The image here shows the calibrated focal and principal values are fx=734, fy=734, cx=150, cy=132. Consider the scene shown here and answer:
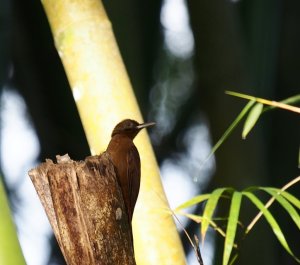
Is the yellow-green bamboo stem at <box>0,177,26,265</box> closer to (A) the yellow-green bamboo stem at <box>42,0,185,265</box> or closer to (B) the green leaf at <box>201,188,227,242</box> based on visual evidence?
(A) the yellow-green bamboo stem at <box>42,0,185,265</box>

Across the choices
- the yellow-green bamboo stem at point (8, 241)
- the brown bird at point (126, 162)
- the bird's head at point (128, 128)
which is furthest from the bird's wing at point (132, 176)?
the yellow-green bamboo stem at point (8, 241)

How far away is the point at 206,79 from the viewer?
7.67 feet

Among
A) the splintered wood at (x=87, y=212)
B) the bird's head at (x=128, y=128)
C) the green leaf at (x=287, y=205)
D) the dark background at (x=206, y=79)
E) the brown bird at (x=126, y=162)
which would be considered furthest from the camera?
the dark background at (x=206, y=79)

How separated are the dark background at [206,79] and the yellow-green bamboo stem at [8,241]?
0.92m

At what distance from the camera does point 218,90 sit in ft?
7.60

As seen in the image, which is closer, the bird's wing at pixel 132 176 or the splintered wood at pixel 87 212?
the splintered wood at pixel 87 212

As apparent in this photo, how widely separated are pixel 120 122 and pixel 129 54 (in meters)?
1.25

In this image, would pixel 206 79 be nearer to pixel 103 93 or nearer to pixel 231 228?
pixel 103 93

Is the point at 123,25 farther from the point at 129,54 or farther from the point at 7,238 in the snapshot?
the point at 7,238

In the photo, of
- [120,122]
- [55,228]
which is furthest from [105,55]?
[55,228]

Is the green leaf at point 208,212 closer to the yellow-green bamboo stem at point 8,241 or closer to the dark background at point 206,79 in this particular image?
the yellow-green bamboo stem at point 8,241

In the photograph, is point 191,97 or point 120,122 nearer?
point 120,122

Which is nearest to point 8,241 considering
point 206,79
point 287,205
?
point 287,205

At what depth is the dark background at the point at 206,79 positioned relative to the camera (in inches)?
90.6
